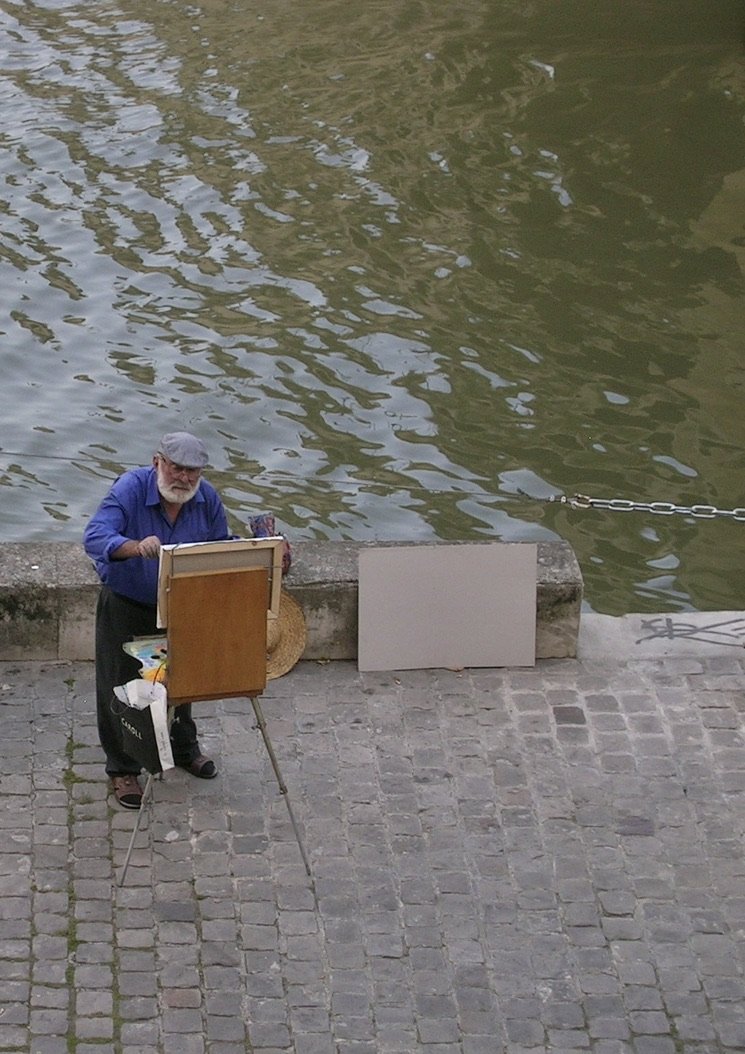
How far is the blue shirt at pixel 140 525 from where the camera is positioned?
7.73 meters

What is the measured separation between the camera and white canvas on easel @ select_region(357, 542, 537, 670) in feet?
29.9

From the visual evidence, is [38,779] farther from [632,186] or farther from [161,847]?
[632,186]

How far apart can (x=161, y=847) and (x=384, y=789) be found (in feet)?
3.69

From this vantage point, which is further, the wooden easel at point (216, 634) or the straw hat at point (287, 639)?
the straw hat at point (287, 639)

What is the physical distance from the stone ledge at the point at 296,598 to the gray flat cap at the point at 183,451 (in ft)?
5.20

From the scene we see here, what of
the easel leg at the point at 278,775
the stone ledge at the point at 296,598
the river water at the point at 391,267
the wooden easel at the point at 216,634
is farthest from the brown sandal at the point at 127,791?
the river water at the point at 391,267

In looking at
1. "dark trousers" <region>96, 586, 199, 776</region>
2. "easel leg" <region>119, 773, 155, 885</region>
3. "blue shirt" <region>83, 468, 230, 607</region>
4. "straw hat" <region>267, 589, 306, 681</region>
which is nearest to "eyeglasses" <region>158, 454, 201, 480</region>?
"blue shirt" <region>83, 468, 230, 607</region>

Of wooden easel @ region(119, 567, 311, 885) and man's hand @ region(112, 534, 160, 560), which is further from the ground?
man's hand @ region(112, 534, 160, 560)

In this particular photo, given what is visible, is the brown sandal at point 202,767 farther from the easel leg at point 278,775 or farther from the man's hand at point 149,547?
the man's hand at point 149,547

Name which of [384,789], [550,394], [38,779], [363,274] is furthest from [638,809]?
[363,274]

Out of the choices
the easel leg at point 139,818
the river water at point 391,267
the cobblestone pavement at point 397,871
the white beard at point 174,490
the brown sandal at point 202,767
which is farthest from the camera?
the river water at point 391,267

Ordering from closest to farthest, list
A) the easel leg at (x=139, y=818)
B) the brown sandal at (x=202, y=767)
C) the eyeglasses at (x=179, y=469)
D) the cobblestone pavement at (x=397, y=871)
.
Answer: the cobblestone pavement at (x=397, y=871), the easel leg at (x=139, y=818), the eyeglasses at (x=179, y=469), the brown sandal at (x=202, y=767)

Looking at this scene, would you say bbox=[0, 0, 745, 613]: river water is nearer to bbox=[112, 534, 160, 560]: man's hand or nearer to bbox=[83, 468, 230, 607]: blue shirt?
bbox=[83, 468, 230, 607]: blue shirt

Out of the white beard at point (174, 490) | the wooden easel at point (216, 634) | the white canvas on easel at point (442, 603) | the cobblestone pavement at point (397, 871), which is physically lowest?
the cobblestone pavement at point (397, 871)
